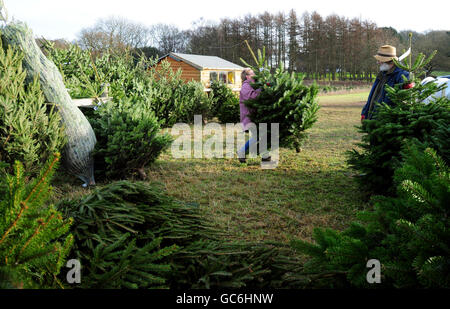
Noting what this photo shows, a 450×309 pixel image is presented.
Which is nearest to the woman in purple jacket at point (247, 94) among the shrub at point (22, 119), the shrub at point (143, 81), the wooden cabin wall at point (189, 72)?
the shrub at point (22, 119)

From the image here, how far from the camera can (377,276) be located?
4.37 feet

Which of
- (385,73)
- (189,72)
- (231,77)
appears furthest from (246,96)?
(231,77)

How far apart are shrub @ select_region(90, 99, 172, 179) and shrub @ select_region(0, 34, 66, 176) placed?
0.90 metres

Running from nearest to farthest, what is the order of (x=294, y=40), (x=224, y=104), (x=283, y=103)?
(x=283, y=103) → (x=224, y=104) → (x=294, y=40)

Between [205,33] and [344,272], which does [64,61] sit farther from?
[205,33]

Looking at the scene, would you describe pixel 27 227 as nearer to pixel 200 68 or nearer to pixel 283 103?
pixel 283 103

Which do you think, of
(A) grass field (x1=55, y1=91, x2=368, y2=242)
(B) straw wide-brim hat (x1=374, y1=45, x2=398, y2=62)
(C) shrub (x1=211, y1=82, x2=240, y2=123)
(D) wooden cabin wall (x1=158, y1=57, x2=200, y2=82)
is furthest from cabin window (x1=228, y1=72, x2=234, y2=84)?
(B) straw wide-brim hat (x1=374, y1=45, x2=398, y2=62)

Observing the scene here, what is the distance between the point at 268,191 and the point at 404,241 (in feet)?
14.4

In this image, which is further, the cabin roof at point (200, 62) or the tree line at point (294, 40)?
the tree line at point (294, 40)

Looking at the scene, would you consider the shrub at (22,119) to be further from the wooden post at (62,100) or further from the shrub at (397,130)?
the shrub at (397,130)

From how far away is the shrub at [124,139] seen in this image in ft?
18.8

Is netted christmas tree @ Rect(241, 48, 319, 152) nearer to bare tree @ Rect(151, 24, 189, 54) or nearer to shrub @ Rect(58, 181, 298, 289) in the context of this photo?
shrub @ Rect(58, 181, 298, 289)

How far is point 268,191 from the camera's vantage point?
18.6 feet

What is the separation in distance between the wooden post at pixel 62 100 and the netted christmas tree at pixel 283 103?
324cm
